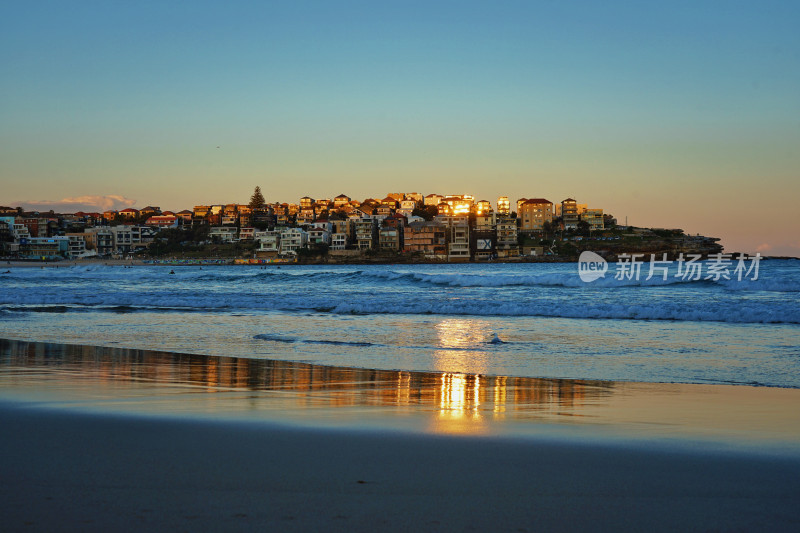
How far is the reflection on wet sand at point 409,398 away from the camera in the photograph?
498 cm

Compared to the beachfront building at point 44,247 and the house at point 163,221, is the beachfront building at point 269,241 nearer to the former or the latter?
the house at point 163,221

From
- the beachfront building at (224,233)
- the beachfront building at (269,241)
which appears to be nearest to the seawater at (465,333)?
the beachfront building at (269,241)

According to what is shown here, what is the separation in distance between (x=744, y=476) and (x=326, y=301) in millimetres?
18139

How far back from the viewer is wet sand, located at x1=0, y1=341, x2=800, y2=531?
9.81 feet

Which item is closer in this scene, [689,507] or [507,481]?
[689,507]

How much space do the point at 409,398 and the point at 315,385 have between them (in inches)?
47.7

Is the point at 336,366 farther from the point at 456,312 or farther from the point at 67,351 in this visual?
the point at 456,312

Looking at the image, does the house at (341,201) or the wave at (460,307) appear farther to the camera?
the house at (341,201)

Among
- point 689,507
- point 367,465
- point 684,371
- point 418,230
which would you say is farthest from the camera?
point 418,230

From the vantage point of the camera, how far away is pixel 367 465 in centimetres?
381

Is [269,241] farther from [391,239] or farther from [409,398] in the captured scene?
[409,398]

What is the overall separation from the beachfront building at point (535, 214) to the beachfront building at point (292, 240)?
50.4 m

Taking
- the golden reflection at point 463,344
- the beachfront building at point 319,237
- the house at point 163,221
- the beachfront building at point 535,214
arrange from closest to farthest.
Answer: the golden reflection at point 463,344, the beachfront building at point 319,237, the house at point 163,221, the beachfront building at point 535,214

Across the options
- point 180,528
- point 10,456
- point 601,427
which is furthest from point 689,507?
point 10,456
